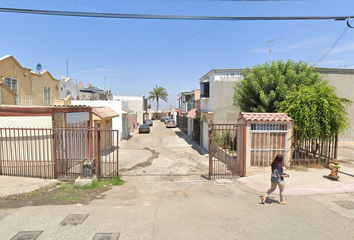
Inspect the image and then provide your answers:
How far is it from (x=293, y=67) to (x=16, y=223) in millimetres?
14128

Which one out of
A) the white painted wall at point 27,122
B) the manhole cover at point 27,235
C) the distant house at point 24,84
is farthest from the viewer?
the distant house at point 24,84

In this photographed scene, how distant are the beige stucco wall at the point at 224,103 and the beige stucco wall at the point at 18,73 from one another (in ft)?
45.9

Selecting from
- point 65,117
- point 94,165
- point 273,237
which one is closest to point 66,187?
point 94,165

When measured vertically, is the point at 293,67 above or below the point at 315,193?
above

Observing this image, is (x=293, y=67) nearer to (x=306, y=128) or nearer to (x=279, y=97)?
(x=279, y=97)

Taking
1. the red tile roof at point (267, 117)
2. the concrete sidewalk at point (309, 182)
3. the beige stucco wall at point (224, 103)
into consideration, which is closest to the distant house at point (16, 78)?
the beige stucco wall at point (224, 103)

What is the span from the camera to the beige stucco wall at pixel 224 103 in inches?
584

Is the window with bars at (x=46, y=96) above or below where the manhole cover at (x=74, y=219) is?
above

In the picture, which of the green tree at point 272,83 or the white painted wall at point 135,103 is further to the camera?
the white painted wall at point 135,103

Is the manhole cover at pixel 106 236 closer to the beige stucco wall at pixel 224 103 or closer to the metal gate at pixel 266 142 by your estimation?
the metal gate at pixel 266 142

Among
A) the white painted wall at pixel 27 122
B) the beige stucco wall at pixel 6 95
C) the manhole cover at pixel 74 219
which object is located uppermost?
the beige stucco wall at pixel 6 95

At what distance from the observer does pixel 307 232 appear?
434 cm

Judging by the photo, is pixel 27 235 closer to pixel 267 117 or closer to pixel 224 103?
pixel 267 117

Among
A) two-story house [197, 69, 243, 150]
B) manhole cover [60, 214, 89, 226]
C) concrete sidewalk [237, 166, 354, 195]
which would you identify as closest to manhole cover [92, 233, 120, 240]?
manhole cover [60, 214, 89, 226]
